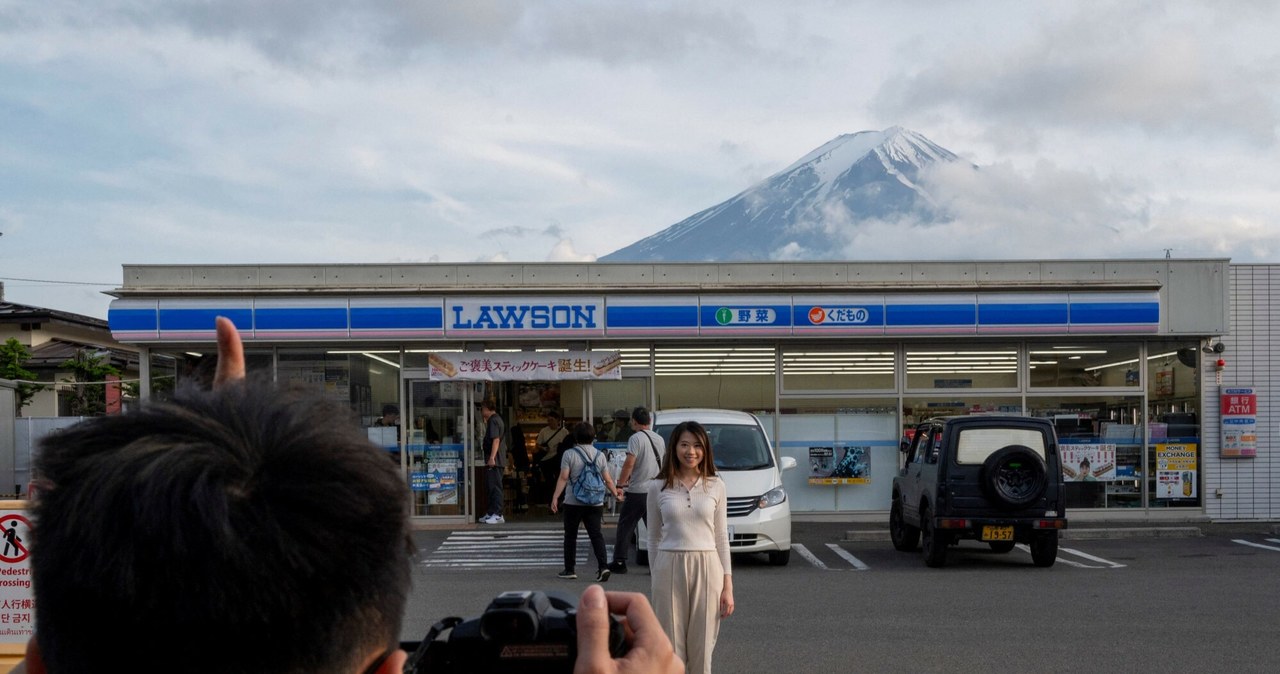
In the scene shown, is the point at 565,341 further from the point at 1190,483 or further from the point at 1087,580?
the point at 1190,483

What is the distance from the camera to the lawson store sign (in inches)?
730

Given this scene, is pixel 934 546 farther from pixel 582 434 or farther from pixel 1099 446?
pixel 1099 446

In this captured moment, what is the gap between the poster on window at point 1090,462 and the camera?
63.0 ft

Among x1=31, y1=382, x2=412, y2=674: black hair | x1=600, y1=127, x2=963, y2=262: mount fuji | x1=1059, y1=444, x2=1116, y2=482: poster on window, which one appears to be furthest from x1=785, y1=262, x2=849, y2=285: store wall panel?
x1=600, y1=127, x2=963, y2=262: mount fuji

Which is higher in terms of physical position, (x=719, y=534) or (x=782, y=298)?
(x=782, y=298)

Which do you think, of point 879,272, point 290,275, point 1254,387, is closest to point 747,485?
point 879,272

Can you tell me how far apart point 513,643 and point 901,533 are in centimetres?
1516

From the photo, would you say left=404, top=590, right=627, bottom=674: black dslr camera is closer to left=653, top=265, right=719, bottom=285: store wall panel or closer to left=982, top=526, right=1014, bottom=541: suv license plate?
left=982, top=526, right=1014, bottom=541: suv license plate

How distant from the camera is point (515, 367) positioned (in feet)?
61.6

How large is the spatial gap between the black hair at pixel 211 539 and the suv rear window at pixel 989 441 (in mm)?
13579

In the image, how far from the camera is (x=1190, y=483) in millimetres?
19297

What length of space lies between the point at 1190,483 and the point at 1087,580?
309 inches

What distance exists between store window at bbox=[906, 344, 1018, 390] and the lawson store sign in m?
0.65

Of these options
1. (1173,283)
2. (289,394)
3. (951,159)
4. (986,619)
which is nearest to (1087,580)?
(986,619)
